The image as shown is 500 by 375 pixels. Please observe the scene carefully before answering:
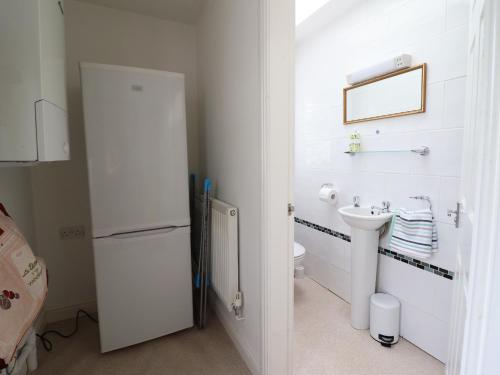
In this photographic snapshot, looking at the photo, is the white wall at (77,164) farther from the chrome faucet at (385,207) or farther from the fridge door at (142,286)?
the chrome faucet at (385,207)

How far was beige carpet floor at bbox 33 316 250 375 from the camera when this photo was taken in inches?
64.3

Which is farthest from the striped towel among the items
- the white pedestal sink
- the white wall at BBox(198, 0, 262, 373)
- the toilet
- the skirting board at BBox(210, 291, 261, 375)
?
the skirting board at BBox(210, 291, 261, 375)

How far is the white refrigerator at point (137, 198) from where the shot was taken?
162 cm

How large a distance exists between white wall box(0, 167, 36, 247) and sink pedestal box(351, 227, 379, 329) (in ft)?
7.61

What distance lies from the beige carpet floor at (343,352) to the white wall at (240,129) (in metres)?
0.42

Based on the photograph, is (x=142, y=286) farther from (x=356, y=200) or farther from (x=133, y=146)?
(x=356, y=200)

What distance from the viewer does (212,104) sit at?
6.82 feet

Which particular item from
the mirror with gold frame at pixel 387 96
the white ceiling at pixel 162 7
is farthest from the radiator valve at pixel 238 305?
the white ceiling at pixel 162 7

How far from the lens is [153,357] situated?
1.75 m

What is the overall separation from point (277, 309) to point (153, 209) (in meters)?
1.02

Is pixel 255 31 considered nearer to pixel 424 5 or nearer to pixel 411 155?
pixel 424 5

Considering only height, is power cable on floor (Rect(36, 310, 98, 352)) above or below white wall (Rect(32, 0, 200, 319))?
below

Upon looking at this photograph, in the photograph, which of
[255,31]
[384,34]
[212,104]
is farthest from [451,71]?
[212,104]

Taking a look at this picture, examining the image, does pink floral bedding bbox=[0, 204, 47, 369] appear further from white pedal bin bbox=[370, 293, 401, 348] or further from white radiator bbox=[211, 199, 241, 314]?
white pedal bin bbox=[370, 293, 401, 348]
